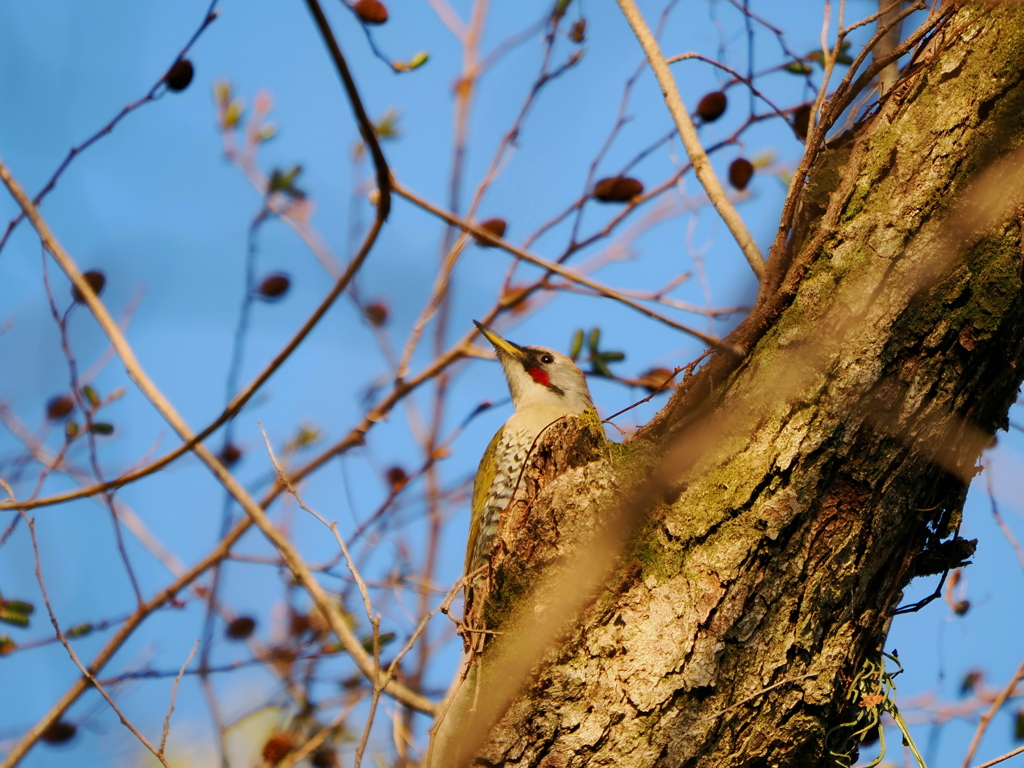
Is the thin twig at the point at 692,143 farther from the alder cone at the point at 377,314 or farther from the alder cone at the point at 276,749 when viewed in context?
the alder cone at the point at 276,749

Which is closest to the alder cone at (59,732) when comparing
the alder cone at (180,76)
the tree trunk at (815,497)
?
the tree trunk at (815,497)

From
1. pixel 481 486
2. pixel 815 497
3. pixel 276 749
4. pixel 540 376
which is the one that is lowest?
pixel 815 497

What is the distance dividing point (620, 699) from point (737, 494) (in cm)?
60

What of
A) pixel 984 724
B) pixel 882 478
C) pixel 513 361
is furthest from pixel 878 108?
pixel 513 361

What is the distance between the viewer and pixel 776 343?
2.38 meters

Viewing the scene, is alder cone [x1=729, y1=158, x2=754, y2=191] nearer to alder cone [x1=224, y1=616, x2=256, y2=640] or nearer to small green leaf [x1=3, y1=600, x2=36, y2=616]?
alder cone [x1=224, y1=616, x2=256, y2=640]

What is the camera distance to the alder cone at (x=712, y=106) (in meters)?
4.10

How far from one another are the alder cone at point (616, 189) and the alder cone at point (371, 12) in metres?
1.40

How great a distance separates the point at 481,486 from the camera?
15.2ft

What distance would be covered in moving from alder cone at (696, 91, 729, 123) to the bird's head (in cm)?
199

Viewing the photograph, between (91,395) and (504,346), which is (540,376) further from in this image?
(91,395)

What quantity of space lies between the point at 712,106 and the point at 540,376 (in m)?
2.19

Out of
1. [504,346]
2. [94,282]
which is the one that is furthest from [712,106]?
[94,282]

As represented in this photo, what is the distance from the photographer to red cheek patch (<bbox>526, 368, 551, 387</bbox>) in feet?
18.7
